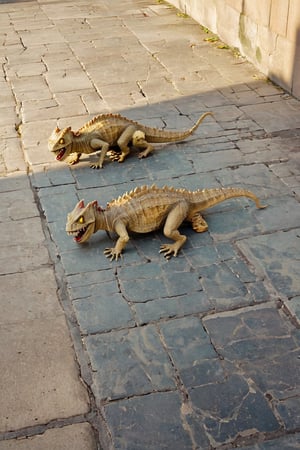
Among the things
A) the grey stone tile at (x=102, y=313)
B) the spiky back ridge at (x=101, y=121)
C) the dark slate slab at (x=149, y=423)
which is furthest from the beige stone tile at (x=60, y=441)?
the spiky back ridge at (x=101, y=121)

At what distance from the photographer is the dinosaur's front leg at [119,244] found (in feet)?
17.4

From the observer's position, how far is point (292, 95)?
884cm

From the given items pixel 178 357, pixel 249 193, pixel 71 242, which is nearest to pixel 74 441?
pixel 178 357

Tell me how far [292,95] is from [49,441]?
6.64m

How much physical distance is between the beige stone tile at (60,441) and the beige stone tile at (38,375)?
11 cm

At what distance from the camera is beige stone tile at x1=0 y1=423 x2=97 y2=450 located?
3648 mm

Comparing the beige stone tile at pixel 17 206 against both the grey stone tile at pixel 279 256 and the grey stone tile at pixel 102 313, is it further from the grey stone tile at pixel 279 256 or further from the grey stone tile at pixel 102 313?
the grey stone tile at pixel 279 256

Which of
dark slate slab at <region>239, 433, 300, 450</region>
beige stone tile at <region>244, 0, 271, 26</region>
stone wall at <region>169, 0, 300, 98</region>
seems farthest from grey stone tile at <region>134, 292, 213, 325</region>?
beige stone tile at <region>244, 0, 271, 26</region>

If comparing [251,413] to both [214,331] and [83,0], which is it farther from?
[83,0]

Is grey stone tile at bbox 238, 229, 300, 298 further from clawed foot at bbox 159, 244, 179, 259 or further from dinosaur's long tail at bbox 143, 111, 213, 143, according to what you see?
dinosaur's long tail at bbox 143, 111, 213, 143

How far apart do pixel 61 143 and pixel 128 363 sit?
318 centimetres

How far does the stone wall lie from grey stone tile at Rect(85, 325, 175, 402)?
5.49 metres

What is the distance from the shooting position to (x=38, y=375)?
13.6 ft

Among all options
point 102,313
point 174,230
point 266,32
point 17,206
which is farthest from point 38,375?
point 266,32
